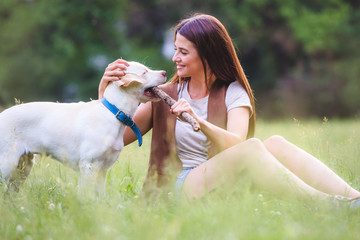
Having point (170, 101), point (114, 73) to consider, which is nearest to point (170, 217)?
point (170, 101)

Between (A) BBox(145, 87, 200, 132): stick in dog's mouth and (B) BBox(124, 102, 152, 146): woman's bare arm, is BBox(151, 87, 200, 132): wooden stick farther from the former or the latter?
(B) BBox(124, 102, 152, 146): woman's bare arm

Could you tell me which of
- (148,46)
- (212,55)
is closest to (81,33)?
(148,46)

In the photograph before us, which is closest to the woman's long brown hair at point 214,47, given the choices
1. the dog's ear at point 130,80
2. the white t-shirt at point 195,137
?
the white t-shirt at point 195,137

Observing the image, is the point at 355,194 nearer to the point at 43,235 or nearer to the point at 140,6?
the point at 43,235

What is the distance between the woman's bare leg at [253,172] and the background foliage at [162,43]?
17.9 metres

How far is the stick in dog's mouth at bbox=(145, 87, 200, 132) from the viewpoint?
3.22 m

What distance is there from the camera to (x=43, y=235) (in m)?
2.69

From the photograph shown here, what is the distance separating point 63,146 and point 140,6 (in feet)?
77.3

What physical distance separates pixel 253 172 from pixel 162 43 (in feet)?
74.7

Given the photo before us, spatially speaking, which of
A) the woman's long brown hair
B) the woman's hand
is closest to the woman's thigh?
the woman's long brown hair

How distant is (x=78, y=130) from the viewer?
3.59 m

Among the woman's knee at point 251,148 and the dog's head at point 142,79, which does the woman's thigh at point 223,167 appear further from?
the dog's head at point 142,79

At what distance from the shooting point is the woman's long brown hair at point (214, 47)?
376cm

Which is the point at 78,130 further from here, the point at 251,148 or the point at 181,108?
the point at 251,148
